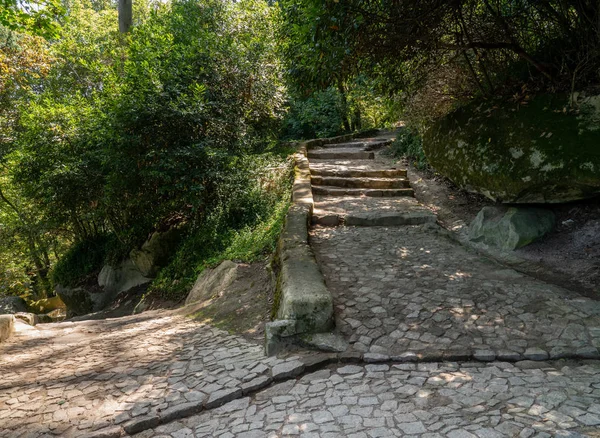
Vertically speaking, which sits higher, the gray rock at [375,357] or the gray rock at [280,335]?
the gray rock at [280,335]

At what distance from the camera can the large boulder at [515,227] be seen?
5238 mm

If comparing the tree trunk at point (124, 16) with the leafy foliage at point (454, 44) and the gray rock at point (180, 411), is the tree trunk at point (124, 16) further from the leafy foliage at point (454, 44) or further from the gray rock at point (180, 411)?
the gray rock at point (180, 411)

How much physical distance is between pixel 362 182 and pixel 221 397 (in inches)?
259

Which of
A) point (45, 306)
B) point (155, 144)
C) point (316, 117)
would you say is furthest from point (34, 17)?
Result: point (45, 306)

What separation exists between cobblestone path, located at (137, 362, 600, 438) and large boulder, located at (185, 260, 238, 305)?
2.87 meters

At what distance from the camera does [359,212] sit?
7.23 meters

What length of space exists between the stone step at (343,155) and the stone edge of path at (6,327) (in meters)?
8.51

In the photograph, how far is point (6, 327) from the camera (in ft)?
17.3

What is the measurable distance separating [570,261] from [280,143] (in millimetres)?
10650

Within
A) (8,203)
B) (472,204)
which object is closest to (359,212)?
(472,204)

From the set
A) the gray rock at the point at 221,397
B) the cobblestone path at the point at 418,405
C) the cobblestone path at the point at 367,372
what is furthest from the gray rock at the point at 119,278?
the cobblestone path at the point at 418,405

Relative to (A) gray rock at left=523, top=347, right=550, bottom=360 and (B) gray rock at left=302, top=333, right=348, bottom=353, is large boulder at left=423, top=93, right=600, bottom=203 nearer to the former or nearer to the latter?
(A) gray rock at left=523, top=347, right=550, bottom=360

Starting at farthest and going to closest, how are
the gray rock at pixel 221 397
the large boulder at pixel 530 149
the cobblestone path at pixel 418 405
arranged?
the large boulder at pixel 530 149
the gray rock at pixel 221 397
the cobblestone path at pixel 418 405

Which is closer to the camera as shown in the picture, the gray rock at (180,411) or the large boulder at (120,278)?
the gray rock at (180,411)
